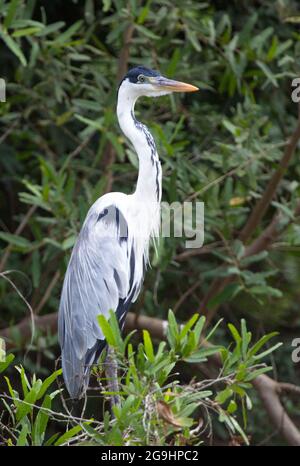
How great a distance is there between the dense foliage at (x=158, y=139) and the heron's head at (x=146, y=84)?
53cm

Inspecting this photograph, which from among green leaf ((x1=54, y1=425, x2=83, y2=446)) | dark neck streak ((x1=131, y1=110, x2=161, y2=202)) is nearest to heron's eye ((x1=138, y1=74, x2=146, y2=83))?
dark neck streak ((x1=131, y1=110, x2=161, y2=202))

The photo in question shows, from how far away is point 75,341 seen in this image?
3209 mm

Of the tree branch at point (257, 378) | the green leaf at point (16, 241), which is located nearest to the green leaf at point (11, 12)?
the green leaf at point (16, 241)

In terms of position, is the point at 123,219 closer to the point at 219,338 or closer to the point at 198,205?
the point at 198,205

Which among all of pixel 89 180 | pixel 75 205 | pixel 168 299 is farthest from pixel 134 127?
pixel 168 299

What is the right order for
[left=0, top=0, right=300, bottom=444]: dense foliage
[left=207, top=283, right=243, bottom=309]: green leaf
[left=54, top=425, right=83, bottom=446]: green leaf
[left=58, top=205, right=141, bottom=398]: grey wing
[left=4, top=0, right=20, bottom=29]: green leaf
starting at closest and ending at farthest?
[left=54, top=425, right=83, bottom=446]: green leaf
[left=58, top=205, right=141, bottom=398]: grey wing
[left=4, top=0, right=20, bottom=29]: green leaf
[left=0, top=0, right=300, bottom=444]: dense foliage
[left=207, top=283, right=243, bottom=309]: green leaf

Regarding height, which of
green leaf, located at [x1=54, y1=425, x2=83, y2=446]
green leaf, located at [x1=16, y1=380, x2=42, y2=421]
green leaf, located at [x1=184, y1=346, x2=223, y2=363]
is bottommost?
green leaf, located at [x1=54, y1=425, x2=83, y2=446]

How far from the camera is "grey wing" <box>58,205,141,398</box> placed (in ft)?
10.5

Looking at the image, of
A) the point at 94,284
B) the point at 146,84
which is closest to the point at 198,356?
the point at 94,284

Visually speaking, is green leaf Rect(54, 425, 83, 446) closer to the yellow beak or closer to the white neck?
the white neck

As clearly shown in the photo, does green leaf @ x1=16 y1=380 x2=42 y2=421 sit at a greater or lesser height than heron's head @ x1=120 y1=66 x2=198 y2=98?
lesser

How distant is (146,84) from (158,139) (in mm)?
690

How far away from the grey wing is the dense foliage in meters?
0.40

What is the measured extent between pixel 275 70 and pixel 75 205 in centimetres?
116
